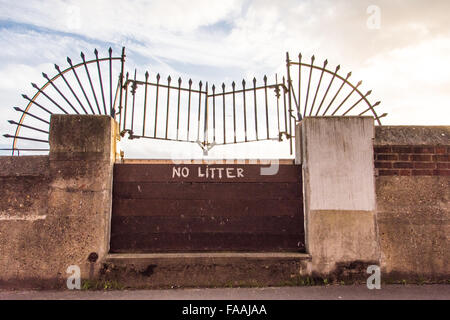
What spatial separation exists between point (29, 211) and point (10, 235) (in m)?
0.34

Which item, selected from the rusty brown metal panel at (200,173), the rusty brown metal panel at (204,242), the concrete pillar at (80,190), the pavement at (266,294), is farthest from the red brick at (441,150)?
the concrete pillar at (80,190)

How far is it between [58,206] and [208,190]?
5.81ft

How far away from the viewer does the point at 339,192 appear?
12.7ft

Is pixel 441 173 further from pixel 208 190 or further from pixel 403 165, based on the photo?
pixel 208 190

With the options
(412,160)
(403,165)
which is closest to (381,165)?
(403,165)

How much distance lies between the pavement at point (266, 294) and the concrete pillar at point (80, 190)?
333 mm

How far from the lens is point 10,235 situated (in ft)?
12.0

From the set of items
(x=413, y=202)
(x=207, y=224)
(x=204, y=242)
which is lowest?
(x=204, y=242)

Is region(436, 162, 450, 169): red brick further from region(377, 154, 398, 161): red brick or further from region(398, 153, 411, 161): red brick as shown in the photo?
region(377, 154, 398, 161): red brick

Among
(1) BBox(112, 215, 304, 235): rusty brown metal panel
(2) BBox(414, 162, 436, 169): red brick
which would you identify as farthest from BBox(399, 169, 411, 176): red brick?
(1) BBox(112, 215, 304, 235): rusty brown metal panel

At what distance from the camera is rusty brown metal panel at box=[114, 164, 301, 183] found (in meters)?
3.93

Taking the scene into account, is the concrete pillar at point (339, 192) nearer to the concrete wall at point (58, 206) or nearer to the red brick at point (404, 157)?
the red brick at point (404, 157)

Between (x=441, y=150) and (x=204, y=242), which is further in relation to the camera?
(x=441, y=150)

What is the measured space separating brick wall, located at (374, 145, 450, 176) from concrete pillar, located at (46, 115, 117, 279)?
11.1ft
